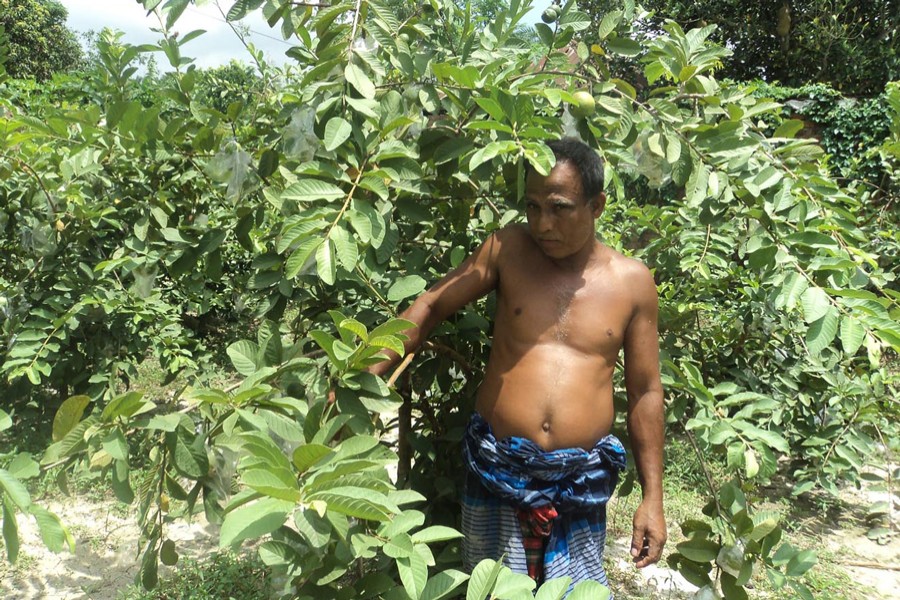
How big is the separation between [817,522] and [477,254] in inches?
107

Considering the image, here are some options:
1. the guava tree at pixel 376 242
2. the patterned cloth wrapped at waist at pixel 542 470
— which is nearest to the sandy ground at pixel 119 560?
the guava tree at pixel 376 242

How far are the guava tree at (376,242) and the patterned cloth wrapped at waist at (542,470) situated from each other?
0.26m

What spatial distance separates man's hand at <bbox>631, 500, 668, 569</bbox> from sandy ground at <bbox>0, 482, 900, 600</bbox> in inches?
43.7

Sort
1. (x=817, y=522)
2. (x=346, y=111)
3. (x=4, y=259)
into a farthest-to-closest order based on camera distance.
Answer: (x=817, y=522)
(x=4, y=259)
(x=346, y=111)

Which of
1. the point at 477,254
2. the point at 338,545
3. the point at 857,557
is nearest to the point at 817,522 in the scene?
the point at 857,557

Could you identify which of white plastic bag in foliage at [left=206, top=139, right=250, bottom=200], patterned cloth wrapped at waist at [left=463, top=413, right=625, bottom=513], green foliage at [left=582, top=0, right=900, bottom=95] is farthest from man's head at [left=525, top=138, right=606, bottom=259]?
green foliage at [left=582, top=0, right=900, bottom=95]

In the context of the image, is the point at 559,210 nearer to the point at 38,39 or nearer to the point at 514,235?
the point at 514,235

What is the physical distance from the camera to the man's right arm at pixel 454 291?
1750 millimetres

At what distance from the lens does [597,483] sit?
1.78m

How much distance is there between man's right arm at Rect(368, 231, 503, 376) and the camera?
5.74 feet

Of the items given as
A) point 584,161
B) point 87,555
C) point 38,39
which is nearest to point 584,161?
point 584,161

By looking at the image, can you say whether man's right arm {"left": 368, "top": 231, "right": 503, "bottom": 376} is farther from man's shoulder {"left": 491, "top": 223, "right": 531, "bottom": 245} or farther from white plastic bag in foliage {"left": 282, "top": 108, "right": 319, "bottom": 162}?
white plastic bag in foliage {"left": 282, "top": 108, "right": 319, "bottom": 162}

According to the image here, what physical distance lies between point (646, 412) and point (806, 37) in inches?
463

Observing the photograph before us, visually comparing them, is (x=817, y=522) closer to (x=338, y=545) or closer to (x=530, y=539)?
(x=530, y=539)
